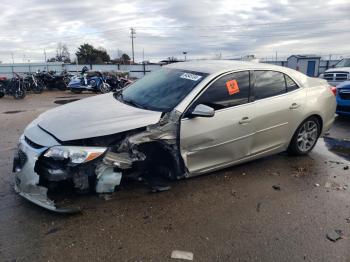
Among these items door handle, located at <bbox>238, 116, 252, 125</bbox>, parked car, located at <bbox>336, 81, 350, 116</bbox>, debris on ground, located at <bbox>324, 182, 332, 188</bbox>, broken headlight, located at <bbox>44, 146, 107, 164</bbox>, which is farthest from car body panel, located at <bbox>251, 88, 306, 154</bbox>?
parked car, located at <bbox>336, 81, 350, 116</bbox>

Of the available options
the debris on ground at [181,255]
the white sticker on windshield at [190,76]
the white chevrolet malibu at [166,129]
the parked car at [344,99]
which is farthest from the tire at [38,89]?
the debris on ground at [181,255]

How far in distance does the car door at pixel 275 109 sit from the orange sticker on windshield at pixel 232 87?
0.34 metres

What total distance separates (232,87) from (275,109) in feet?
2.61

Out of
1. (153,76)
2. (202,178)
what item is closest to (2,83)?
(153,76)

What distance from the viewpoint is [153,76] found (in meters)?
4.95

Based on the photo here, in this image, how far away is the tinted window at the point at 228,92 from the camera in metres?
4.04

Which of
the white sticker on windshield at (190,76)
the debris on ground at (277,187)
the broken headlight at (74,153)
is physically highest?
the white sticker on windshield at (190,76)

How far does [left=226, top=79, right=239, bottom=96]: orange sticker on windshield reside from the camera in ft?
13.9

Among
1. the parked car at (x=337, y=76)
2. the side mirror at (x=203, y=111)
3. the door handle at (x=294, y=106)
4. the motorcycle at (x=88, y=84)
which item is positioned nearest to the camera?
the side mirror at (x=203, y=111)

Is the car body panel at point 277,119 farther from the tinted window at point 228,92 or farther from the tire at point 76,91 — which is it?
the tire at point 76,91

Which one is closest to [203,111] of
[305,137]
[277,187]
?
[277,187]

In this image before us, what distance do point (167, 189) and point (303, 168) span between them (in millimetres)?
2305

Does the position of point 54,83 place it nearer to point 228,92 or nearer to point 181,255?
point 228,92

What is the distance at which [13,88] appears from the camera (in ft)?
49.5
